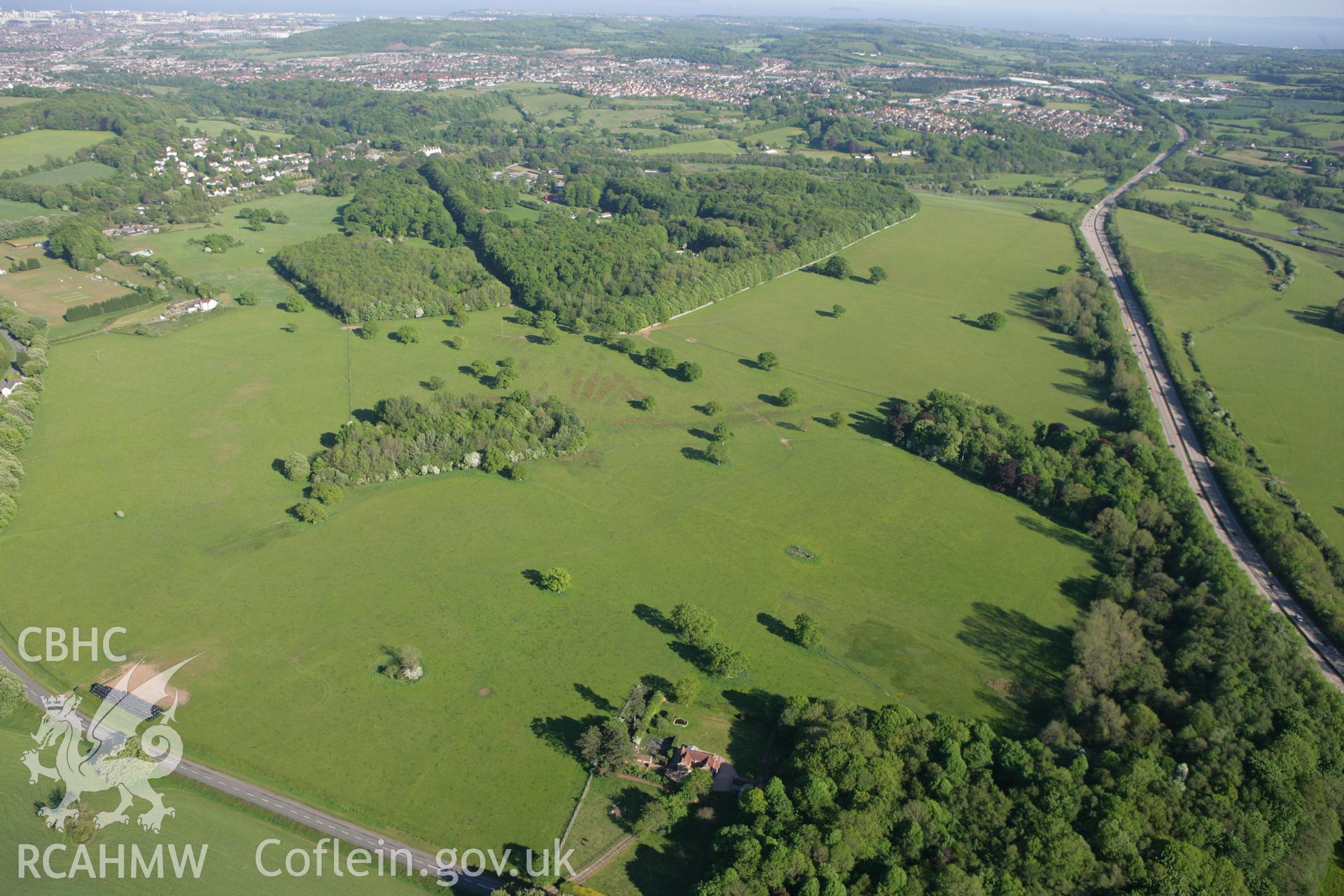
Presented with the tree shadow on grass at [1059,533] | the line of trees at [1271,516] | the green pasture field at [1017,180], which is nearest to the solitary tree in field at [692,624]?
the tree shadow on grass at [1059,533]

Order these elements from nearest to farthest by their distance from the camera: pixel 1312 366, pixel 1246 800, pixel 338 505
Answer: pixel 1246 800 < pixel 338 505 < pixel 1312 366

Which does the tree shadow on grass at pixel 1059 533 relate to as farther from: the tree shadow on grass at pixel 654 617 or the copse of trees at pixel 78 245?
the copse of trees at pixel 78 245

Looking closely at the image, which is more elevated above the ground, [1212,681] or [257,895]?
[1212,681]

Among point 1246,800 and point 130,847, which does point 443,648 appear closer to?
point 130,847

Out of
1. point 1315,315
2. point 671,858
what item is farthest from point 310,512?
point 1315,315

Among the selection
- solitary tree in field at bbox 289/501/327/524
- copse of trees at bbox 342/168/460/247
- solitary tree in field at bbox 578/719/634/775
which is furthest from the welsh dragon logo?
copse of trees at bbox 342/168/460/247

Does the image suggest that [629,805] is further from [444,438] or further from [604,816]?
[444,438]

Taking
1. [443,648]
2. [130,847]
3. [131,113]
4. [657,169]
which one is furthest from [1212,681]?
[131,113]
